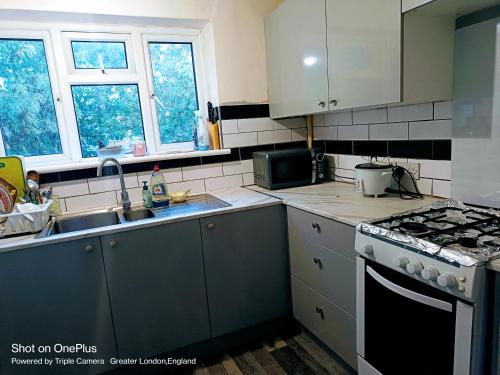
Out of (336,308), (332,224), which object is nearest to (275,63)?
(332,224)

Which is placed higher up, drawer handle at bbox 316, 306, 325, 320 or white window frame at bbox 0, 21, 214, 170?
white window frame at bbox 0, 21, 214, 170

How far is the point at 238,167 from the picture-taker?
2482 mm

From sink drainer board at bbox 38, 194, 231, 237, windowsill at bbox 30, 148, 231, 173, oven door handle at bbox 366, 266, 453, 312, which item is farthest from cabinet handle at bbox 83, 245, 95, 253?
oven door handle at bbox 366, 266, 453, 312

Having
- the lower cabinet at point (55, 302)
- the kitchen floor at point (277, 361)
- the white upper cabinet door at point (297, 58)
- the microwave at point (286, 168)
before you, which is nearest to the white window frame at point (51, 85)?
the lower cabinet at point (55, 302)

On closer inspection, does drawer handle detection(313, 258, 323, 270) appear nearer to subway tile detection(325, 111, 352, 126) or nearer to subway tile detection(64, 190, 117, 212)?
subway tile detection(325, 111, 352, 126)

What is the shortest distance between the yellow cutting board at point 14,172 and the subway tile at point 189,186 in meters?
0.83

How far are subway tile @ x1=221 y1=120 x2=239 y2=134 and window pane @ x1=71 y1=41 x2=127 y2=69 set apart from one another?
2.47ft

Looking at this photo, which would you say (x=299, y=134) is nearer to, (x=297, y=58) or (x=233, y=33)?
(x=297, y=58)

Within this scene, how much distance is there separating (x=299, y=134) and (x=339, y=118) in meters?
0.39

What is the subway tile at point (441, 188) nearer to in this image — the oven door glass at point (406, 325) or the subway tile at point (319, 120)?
the oven door glass at point (406, 325)

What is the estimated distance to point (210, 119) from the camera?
2.44 m

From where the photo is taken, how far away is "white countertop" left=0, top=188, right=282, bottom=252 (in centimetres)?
152

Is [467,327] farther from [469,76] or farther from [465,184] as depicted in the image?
Result: [469,76]

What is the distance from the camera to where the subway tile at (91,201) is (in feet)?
6.84
